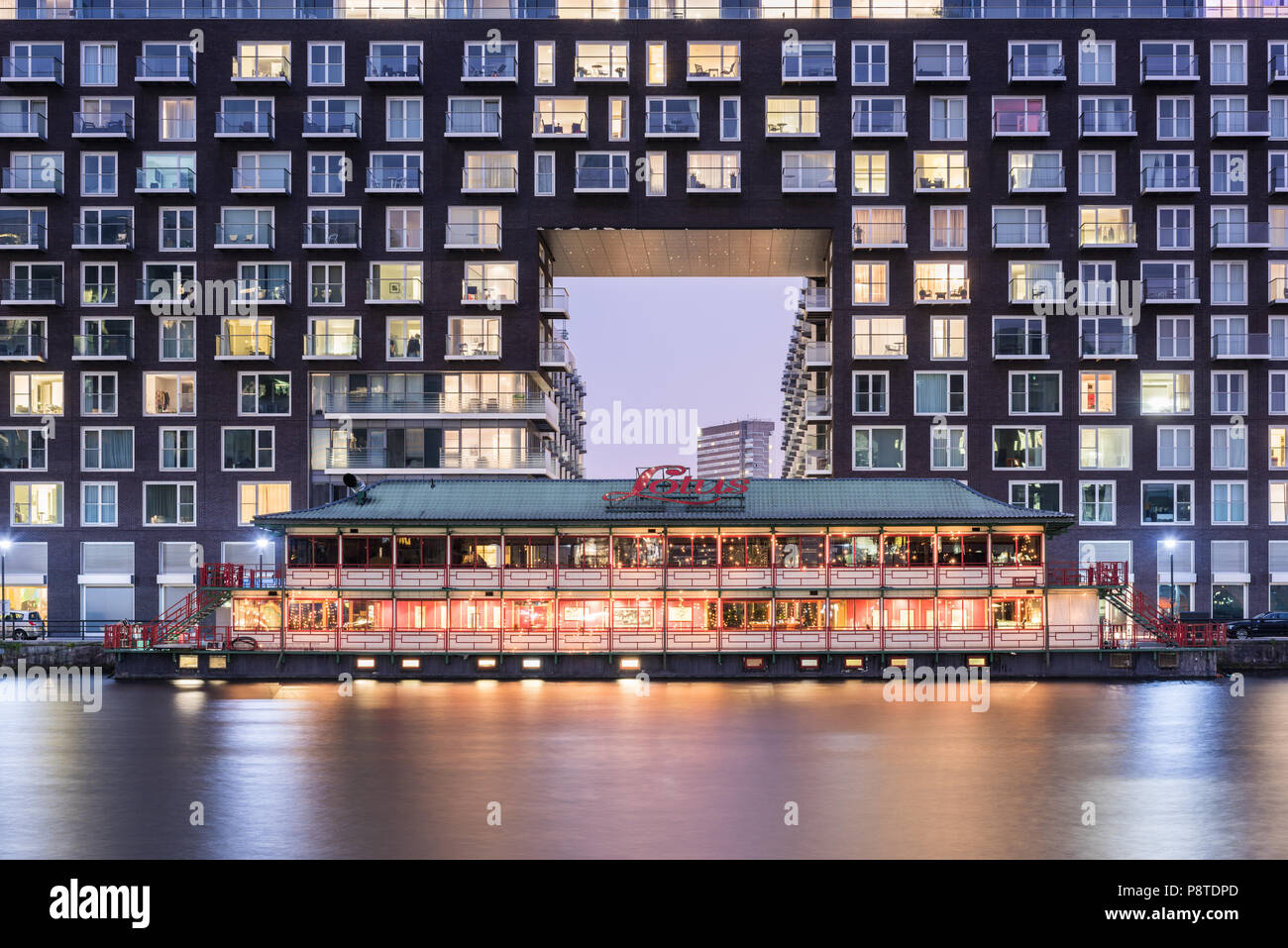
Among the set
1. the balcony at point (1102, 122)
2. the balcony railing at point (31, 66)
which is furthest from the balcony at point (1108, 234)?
the balcony railing at point (31, 66)

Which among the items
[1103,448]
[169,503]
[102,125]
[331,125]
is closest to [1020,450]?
[1103,448]

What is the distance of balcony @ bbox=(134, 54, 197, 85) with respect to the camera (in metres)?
83.7

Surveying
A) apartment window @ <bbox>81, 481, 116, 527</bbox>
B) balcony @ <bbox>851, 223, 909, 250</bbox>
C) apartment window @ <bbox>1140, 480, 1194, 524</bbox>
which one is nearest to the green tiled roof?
apartment window @ <bbox>1140, 480, 1194, 524</bbox>

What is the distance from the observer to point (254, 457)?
83.1 meters

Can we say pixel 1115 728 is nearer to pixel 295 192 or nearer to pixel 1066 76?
pixel 1066 76

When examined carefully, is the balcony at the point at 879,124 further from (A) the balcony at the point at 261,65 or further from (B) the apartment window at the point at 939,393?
(A) the balcony at the point at 261,65

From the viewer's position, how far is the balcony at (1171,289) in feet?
271

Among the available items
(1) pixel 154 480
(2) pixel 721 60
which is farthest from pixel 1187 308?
(1) pixel 154 480

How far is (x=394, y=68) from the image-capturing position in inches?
3327

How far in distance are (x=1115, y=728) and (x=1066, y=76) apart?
5854cm

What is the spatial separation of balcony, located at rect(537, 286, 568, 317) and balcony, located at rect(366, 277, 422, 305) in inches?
360

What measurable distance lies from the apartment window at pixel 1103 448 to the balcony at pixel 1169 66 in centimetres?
2559

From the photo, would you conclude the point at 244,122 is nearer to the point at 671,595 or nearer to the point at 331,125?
the point at 331,125

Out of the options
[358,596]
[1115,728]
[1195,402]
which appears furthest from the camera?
[1195,402]
